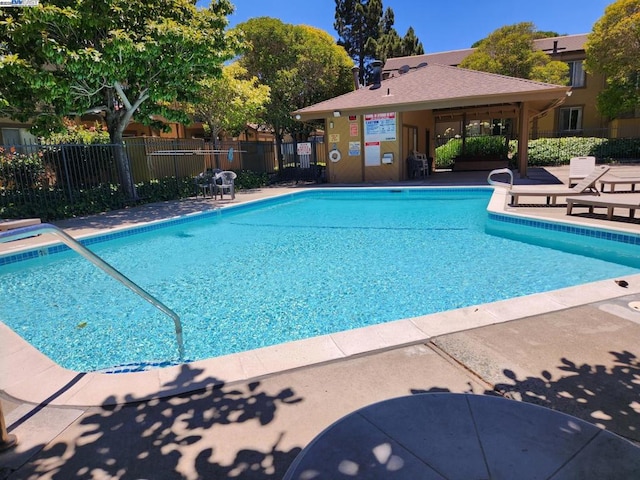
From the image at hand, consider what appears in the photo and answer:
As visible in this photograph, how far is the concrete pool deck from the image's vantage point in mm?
1953

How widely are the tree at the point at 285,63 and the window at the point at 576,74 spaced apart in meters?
16.0

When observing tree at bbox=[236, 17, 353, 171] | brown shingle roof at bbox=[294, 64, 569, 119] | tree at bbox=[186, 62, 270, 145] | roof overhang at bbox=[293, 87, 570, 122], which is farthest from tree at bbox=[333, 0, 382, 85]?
tree at bbox=[186, 62, 270, 145]

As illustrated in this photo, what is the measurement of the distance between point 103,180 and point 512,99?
43.0ft

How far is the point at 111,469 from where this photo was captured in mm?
1871

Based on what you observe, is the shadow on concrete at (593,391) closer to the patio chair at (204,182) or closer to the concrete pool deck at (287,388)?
the concrete pool deck at (287,388)

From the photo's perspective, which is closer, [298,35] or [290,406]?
[290,406]

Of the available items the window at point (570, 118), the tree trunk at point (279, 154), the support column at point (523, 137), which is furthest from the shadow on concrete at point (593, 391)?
the window at point (570, 118)

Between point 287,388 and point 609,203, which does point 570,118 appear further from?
point 287,388

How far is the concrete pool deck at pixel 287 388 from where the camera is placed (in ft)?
6.41

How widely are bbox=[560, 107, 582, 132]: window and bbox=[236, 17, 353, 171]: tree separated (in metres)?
16.0

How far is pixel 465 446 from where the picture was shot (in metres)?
1.51

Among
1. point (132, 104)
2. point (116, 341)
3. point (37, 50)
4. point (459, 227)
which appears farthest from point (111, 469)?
point (132, 104)

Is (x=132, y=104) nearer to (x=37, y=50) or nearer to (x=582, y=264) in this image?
(x=37, y=50)

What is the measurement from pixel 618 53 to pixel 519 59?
4.72m
